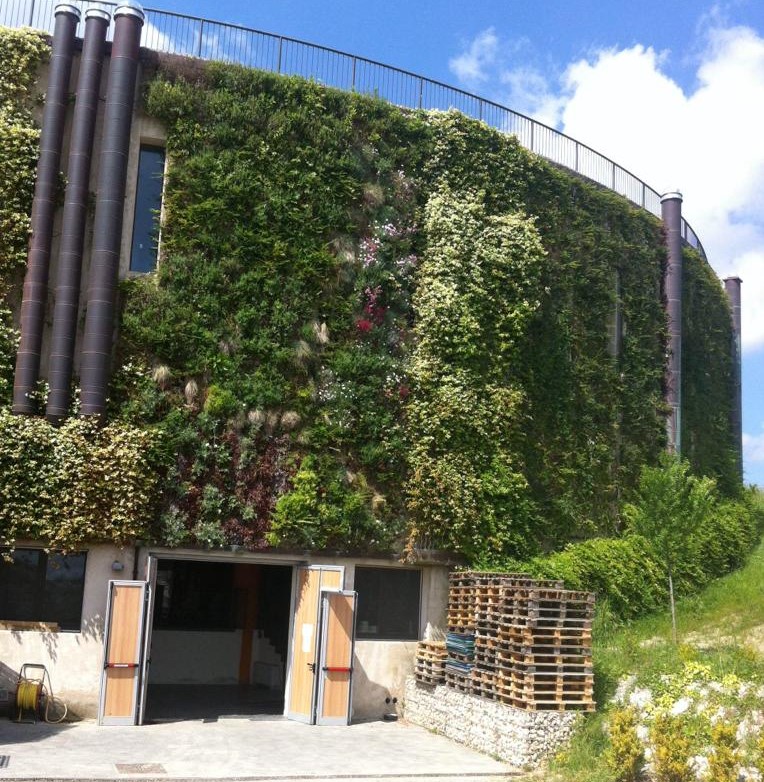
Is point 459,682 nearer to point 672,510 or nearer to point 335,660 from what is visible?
point 335,660

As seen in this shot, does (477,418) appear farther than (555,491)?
No

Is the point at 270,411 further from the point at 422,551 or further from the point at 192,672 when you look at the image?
the point at 192,672

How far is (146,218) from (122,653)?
8.03 meters

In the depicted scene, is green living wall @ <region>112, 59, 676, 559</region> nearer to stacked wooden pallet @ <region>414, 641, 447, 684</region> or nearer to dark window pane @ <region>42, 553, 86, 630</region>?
dark window pane @ <region>42, 553, 86, 630</region>

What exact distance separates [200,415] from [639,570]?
32.0 feet

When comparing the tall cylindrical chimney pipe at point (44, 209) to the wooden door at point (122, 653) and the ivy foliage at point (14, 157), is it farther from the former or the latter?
the wooden door at point (122, 653)

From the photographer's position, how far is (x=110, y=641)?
15.2 metres

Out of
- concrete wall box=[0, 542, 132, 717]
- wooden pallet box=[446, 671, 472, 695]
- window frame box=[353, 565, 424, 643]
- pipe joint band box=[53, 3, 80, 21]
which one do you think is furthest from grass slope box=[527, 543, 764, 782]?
pipe joint band box=[53, 3, 80, 21]

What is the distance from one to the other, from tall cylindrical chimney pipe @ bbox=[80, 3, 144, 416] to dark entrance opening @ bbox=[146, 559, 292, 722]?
6.34 meters

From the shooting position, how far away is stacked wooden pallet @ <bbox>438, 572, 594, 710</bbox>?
553 inches

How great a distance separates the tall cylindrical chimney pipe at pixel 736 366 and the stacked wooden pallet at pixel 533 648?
45.6ft

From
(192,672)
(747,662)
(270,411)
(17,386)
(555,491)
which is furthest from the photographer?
(192,672)

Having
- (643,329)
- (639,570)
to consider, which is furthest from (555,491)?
(643,329)

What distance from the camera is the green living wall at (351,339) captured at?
17047 mm
